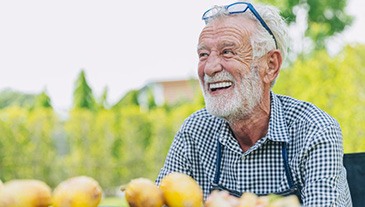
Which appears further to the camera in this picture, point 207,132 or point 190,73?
point 190,73

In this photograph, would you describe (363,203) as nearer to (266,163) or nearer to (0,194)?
(266,163)

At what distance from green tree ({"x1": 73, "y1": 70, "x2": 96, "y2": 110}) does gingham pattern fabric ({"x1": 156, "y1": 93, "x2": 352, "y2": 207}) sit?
1208cm

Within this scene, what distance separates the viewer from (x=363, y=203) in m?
2.01

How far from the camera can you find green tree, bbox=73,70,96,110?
551 inches

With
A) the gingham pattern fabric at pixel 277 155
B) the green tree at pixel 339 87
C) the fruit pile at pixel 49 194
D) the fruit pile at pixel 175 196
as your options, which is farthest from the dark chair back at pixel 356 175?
the green tree at pixel 339 87

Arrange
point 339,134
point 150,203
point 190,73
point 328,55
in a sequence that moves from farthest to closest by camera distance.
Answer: point 190,73
point 328,55
point 339,134
point 150,203

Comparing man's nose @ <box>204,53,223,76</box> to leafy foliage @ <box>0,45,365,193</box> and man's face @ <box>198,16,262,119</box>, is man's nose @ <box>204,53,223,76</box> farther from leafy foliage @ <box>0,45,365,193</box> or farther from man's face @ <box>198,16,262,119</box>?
leafy foliage @ <box>0,45,365,193</box>

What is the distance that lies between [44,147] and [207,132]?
11306 mm

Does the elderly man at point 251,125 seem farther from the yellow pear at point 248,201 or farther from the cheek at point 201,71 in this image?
the yellow pear at point 248,201

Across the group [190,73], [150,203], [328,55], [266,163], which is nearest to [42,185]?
[150,203]

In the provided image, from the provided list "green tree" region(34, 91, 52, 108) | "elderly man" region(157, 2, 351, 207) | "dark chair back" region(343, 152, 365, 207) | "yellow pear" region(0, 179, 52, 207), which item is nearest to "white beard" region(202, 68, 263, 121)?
"elderly man" region(157, 2, 351, 207)

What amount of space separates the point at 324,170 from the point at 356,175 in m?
0.48

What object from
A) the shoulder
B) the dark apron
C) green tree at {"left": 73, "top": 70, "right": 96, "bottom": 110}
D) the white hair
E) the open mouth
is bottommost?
green tree at {"left": 73, "top": 70, "right": 96, "bottom": 110}

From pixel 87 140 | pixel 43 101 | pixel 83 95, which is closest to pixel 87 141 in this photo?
pixel 87 140
